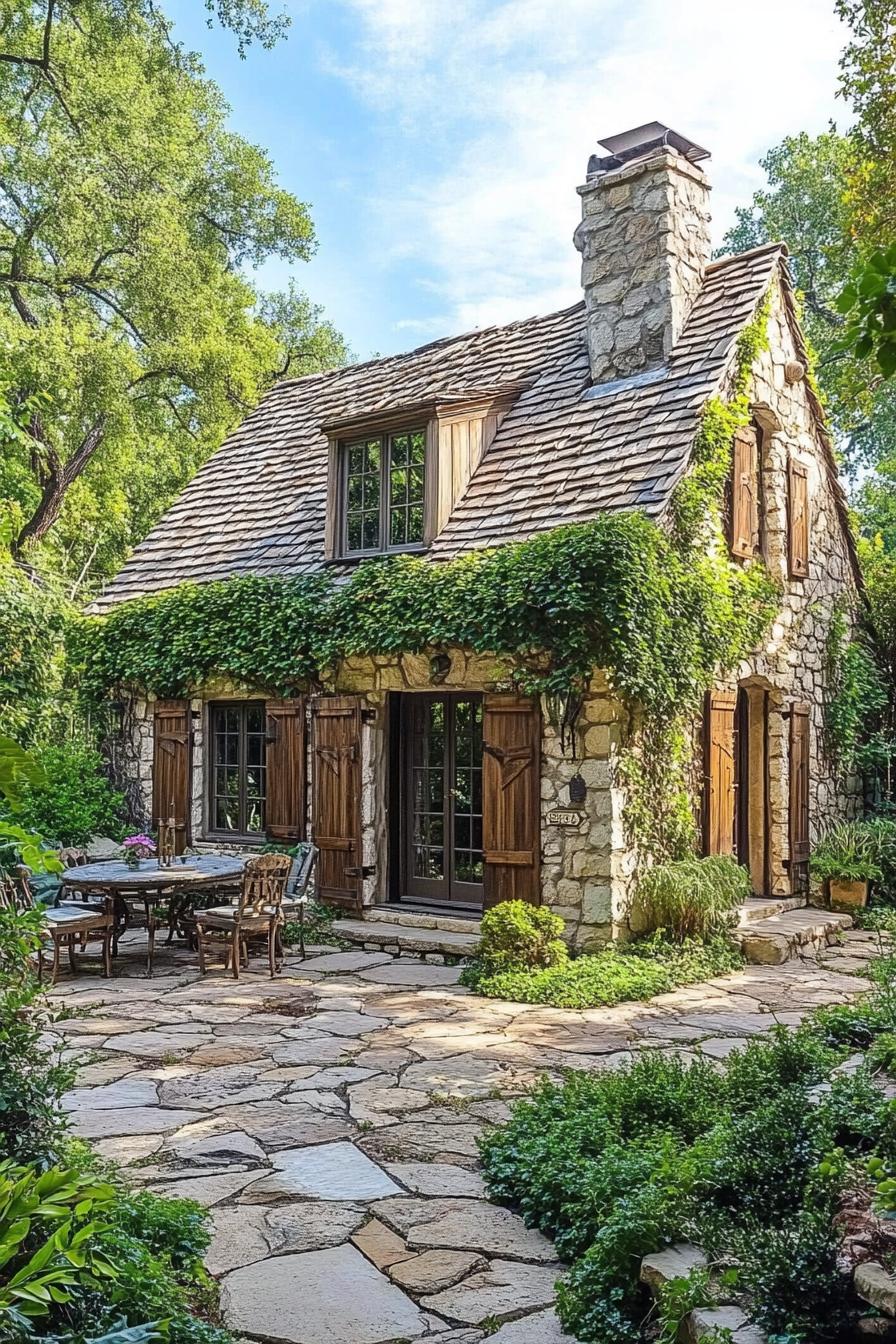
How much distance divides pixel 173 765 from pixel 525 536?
202 inches

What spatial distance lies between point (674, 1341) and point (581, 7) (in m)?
10.4

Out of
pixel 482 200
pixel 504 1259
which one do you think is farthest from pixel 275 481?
pixel 504 1259

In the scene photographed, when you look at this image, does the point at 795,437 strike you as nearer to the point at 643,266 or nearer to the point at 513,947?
the point at 643,266

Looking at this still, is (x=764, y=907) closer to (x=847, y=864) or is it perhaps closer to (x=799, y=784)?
(x=847, y=864)

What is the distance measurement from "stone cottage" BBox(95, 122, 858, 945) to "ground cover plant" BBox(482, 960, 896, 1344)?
4254mm

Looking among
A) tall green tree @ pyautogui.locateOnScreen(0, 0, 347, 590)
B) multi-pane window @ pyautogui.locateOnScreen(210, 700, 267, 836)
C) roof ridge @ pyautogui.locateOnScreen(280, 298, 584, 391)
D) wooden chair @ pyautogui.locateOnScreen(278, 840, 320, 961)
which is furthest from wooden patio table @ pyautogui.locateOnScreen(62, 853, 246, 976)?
roof ridge @ pyautogui.locateOnScreen(280, 298, 584, 391)

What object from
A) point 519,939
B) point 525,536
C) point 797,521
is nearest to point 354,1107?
point 519,939

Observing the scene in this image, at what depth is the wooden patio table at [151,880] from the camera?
884cm

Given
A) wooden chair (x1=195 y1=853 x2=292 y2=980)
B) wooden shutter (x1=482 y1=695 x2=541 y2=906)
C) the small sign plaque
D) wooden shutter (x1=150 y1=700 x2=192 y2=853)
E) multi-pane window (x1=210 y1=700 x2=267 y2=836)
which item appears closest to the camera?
wooden chair (x1=195 y1=853 x2=292 y2=980)

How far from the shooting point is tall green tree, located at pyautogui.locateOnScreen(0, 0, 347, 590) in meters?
16.2

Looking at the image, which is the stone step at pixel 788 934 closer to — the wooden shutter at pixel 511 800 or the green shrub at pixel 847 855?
the green shrub at pixel 847 855

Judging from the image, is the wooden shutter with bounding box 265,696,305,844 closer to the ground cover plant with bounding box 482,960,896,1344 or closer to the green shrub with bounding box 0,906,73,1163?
the ground cover plant with bounding box 482,960,896,1344

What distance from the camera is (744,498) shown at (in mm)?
11125

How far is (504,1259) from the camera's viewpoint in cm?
399
